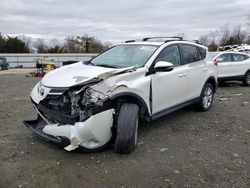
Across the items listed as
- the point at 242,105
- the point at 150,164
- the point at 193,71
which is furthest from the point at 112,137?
the point at 242,105

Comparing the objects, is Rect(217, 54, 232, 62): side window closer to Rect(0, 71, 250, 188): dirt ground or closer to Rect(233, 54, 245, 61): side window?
Rect(233, 54, 245, 61): side window

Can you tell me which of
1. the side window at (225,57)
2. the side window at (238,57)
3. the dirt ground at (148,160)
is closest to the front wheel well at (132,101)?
the dirt ground at (148,160)

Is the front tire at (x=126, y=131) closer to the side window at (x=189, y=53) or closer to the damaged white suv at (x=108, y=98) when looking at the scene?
the damaged white suv at (x=108, y=98)

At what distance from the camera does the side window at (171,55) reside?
5.38 meters

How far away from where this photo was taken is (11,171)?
381cm

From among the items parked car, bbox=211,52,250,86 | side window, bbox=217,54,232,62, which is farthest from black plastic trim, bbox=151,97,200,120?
side window, bbox=217,54,232,62

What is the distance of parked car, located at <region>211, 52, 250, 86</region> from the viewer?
40.3 feet

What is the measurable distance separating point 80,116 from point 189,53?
3.30 meters

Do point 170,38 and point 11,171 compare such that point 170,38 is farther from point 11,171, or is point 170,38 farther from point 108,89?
point 11,171

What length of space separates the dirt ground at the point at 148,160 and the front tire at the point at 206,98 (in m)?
0.97

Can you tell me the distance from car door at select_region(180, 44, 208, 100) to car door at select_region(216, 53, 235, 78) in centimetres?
561

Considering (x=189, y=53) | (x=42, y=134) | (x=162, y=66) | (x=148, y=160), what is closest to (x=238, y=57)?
(x=189, y=53)

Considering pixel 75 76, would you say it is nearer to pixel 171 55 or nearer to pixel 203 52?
pixel 171 55

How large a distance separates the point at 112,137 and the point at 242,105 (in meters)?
5.07
